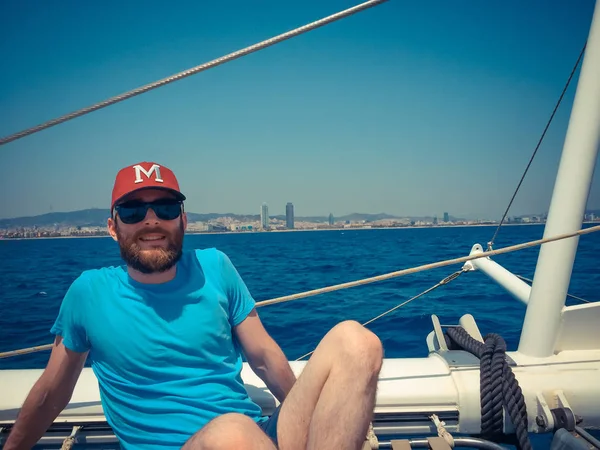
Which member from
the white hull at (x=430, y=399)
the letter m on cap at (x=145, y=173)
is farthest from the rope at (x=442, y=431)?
the letter m on cap at (x=145, y=173)

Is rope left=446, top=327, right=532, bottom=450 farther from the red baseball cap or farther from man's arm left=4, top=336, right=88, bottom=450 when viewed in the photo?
man's arm left=4, top=336, right=88, bottom=450

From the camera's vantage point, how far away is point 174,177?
2.00m

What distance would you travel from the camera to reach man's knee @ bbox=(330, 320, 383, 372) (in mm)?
1462

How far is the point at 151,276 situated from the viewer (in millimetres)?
1930

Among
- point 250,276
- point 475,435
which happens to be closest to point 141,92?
point 475,435

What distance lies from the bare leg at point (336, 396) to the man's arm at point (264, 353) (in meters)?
0.41

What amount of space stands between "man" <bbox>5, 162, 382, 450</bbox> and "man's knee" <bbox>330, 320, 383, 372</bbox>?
0.08 ft

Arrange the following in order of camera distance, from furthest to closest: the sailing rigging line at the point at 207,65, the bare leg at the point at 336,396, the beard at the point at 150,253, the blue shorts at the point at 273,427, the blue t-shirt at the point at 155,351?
the sailing rigging line at the point at 207,65 < the beard at the point at 150,253 < the blue t-shirt at the point at 155,351 < the blue shorts at the point at 273,427 < the bare leg at the point at 336,396

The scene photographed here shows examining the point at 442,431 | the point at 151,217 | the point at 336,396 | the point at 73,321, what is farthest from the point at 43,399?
the point at 442,431

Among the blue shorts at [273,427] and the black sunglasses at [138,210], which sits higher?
the black sunglasses at [138,210]

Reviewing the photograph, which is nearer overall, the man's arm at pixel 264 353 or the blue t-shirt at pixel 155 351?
the blue t-shirt at pixel 155 351

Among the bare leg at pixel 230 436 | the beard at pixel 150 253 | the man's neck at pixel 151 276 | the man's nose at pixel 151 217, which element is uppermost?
the man's nose at pixel 151 217

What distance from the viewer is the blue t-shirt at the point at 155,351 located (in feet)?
5.75

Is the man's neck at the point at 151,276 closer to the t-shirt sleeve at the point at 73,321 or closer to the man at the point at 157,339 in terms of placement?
the man at the point at 157,339
